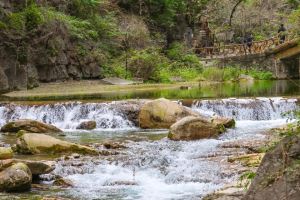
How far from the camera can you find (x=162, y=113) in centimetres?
1742

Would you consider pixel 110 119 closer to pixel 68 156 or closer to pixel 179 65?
pixel 68 156

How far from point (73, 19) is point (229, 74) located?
11.4 meters

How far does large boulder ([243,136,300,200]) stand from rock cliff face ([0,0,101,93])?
21809 millimetres

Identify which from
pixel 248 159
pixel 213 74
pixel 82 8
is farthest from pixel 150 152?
pixel 213 74

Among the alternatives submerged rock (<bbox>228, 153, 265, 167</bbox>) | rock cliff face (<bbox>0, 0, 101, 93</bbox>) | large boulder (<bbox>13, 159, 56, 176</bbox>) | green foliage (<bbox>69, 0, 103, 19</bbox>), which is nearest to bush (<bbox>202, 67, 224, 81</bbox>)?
rock cliff face (<bbox>0, 0, 101, 93</bbox>)

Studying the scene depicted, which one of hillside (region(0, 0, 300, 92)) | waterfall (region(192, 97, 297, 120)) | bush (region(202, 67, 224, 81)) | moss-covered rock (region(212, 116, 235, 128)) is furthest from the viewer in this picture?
bush (region(202, 67, 224, 81))

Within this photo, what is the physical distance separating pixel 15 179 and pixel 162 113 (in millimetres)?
8775

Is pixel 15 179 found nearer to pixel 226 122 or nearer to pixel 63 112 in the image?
pixel 226 122

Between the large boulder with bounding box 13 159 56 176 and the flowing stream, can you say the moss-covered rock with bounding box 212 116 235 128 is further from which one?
the large boulder with bounding box 13 159 56 176

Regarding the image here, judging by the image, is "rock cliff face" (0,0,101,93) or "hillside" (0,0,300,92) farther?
"hillside" (0,0,300,92)

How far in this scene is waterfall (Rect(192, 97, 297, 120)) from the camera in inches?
761

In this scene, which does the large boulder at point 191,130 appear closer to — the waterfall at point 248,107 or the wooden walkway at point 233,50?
the waterfall at point 248,107

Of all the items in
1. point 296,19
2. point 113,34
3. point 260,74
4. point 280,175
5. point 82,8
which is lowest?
point 280,175

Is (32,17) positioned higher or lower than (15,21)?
higher
